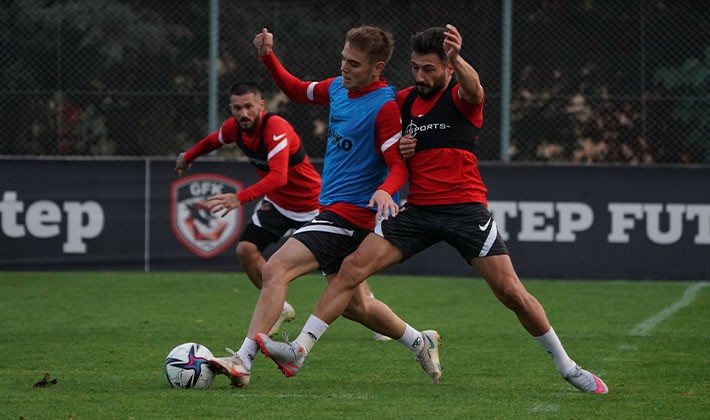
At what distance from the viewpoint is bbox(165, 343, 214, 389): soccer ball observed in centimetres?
682

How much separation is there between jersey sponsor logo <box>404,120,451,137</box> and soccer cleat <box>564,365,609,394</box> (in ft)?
5.13

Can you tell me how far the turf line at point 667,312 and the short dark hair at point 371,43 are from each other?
383cm

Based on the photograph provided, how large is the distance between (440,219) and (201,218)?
7927 mm

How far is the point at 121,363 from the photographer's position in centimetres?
795

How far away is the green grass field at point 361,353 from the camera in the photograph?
20.9 ft

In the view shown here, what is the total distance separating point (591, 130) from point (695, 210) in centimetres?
160

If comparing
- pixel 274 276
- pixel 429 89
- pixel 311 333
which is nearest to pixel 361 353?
pixel 311 333

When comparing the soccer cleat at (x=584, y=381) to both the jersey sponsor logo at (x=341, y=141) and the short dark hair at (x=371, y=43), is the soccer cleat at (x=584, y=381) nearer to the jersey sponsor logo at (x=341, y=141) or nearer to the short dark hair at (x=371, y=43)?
the jersey sponsor logo at (x=341, y=141)

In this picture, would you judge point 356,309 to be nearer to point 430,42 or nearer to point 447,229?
point 447,229

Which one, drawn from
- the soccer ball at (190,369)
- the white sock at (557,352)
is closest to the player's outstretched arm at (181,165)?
the soccer ball at (190,369)

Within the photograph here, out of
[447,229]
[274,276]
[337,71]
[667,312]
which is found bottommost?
[667,312]

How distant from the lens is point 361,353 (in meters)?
8.59

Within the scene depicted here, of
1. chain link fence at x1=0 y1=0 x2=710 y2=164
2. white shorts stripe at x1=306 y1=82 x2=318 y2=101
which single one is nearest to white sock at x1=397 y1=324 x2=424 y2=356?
white shorts stripe at x1=306 y1=82 x2=318 y2=101

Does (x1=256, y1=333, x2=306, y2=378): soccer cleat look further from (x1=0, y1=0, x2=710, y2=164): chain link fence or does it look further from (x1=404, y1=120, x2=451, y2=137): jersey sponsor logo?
(x1=0, y1=0, x2=710, y2=164): chain link fence
